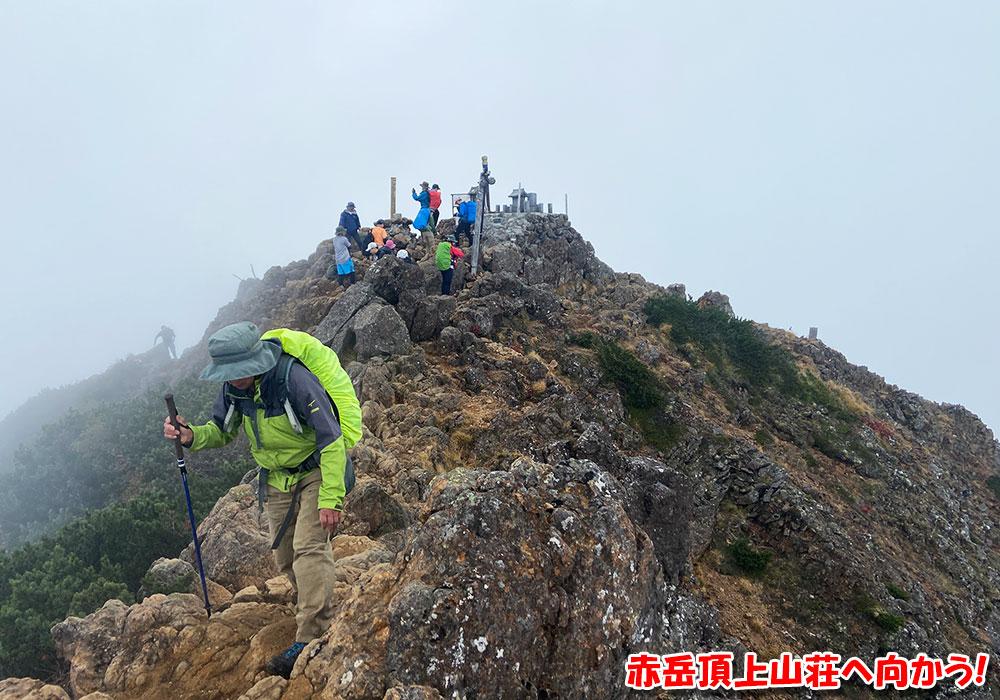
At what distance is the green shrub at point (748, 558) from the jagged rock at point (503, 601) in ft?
22.4

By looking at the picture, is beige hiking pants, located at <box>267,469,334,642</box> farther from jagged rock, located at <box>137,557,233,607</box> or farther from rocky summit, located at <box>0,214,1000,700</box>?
jagged rock, located at <box>137,557,233,607</box>

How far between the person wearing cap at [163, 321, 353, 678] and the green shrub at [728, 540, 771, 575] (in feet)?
32.0

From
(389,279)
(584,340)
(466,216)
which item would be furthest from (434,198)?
(584,340)

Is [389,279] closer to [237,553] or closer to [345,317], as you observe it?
[345,317]

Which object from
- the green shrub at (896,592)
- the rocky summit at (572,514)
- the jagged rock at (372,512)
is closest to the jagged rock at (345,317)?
the rocky summit at (572,514)

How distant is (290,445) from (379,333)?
9.46 m

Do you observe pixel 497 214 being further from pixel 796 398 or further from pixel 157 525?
pixel 157 525

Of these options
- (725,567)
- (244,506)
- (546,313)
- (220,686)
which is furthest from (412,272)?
(220,686)

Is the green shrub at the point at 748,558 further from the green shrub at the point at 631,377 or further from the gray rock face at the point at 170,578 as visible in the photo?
the gray rock face at the point at 170,578

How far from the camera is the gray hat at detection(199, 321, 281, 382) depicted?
391 cm

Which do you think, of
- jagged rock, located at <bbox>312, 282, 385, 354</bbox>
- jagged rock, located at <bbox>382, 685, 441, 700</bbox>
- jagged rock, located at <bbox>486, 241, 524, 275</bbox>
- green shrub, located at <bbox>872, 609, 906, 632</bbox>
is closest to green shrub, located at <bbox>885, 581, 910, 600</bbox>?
green shrub, located at <bbox>872, 609, 906, 632</bbox>

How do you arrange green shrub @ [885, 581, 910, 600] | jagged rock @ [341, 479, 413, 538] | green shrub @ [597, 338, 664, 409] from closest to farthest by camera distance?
1. jagged rock @ [341, 479, 413, 538]
2. green shrub @ [885, 581, 910, 600]
3. green shrub @ [597, 338, 664, 409]

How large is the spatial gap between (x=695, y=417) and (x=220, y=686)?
1372 cm

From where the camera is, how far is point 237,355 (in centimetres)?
397
